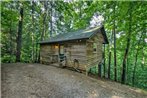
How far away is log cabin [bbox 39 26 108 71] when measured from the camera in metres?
14.1

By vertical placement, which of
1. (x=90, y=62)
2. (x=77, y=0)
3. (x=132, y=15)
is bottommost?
(x=90, y=62)

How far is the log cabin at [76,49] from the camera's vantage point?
14.1 meters

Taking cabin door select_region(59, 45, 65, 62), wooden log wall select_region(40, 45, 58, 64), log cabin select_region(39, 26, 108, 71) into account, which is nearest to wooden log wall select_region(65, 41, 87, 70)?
log cabin select_region(39, 26, 108, 71)

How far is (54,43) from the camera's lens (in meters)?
18.2

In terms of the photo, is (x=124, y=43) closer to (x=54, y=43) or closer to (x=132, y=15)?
(x=132, y=15)

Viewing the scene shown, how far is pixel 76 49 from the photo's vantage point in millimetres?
14984

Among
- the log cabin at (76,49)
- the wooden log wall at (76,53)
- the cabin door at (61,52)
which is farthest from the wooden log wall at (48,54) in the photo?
the wooden log wall at (76,53)

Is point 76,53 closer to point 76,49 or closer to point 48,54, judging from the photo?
point 76,49

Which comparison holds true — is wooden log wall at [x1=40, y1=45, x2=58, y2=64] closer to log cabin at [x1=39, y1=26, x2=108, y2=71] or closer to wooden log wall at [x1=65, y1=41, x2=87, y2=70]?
log cabin at [x1=39, y1=26, x2=108, y2=71]

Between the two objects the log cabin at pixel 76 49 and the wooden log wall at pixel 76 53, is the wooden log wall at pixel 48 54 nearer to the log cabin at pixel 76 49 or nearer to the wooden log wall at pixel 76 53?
the log cabin at pixel 76 49

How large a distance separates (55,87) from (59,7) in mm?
12007

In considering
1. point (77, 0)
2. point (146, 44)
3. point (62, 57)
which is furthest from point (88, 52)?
point (77, 0)

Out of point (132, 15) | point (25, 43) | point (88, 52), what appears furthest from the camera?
point (25, 43)

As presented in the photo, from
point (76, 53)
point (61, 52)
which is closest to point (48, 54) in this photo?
point (61, 52)
